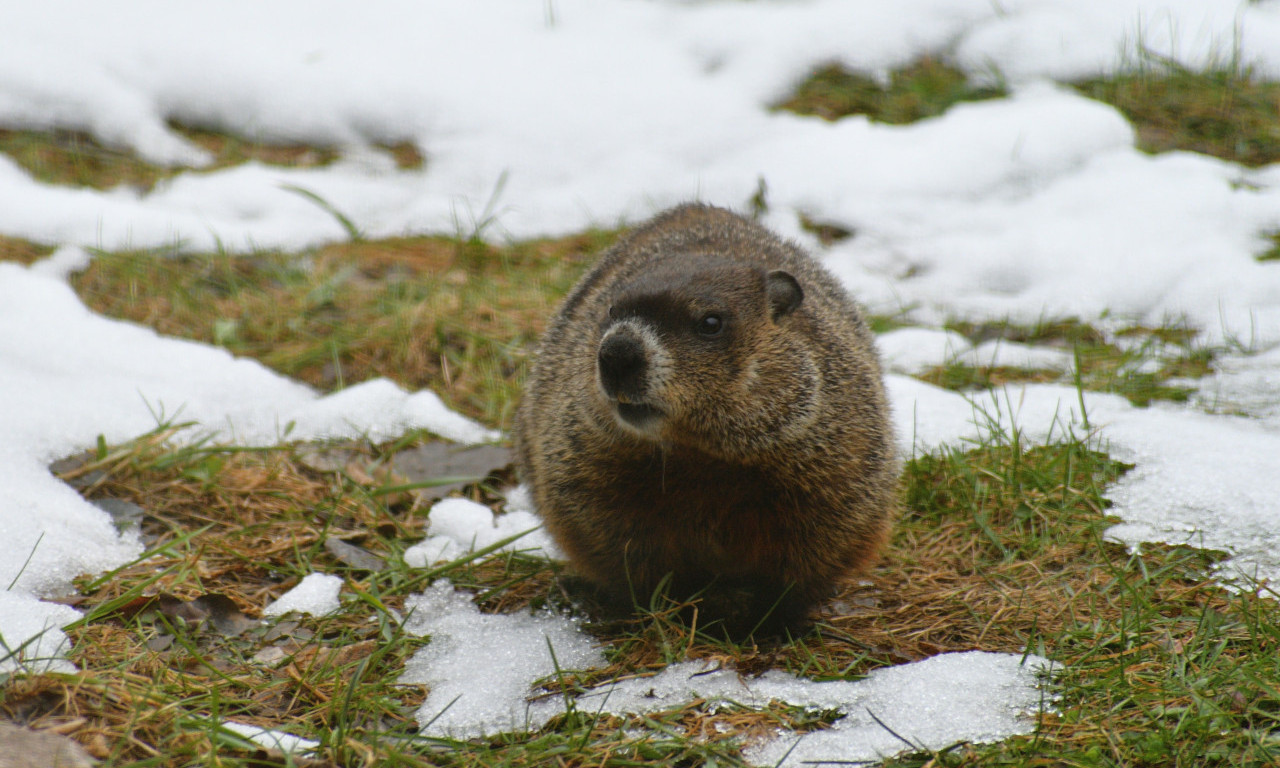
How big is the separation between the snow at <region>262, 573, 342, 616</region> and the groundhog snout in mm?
1448

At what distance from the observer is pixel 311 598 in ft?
12.0

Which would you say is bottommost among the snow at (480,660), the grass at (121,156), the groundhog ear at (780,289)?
the snow at (480,660)

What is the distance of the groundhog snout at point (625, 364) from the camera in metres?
2.95

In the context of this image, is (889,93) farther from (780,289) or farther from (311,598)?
(311,598)

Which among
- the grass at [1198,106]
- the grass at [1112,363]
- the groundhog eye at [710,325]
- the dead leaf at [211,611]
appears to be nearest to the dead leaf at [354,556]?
the dead leaf at [211,611]

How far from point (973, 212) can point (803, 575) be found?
15.2ft

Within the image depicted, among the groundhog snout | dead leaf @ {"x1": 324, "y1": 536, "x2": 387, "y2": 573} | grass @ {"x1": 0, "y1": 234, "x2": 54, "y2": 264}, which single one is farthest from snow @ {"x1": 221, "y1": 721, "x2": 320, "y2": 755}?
grass @ {"x1": 0, "y1": 234, "x2": 54, "y2": 264}

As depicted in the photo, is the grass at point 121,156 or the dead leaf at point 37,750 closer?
the dead leaf at point 37,750

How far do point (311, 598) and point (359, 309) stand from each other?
2.73 m

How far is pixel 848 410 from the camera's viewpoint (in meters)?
3.52

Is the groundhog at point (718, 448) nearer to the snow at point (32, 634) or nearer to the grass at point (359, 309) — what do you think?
the snow at point (32, 634)

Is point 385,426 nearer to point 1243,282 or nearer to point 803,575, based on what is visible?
point 803,575

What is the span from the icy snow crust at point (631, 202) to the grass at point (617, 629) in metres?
0.14

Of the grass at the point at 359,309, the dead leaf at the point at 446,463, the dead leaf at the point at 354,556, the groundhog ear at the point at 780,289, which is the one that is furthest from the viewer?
the grass at the point at 359,309
